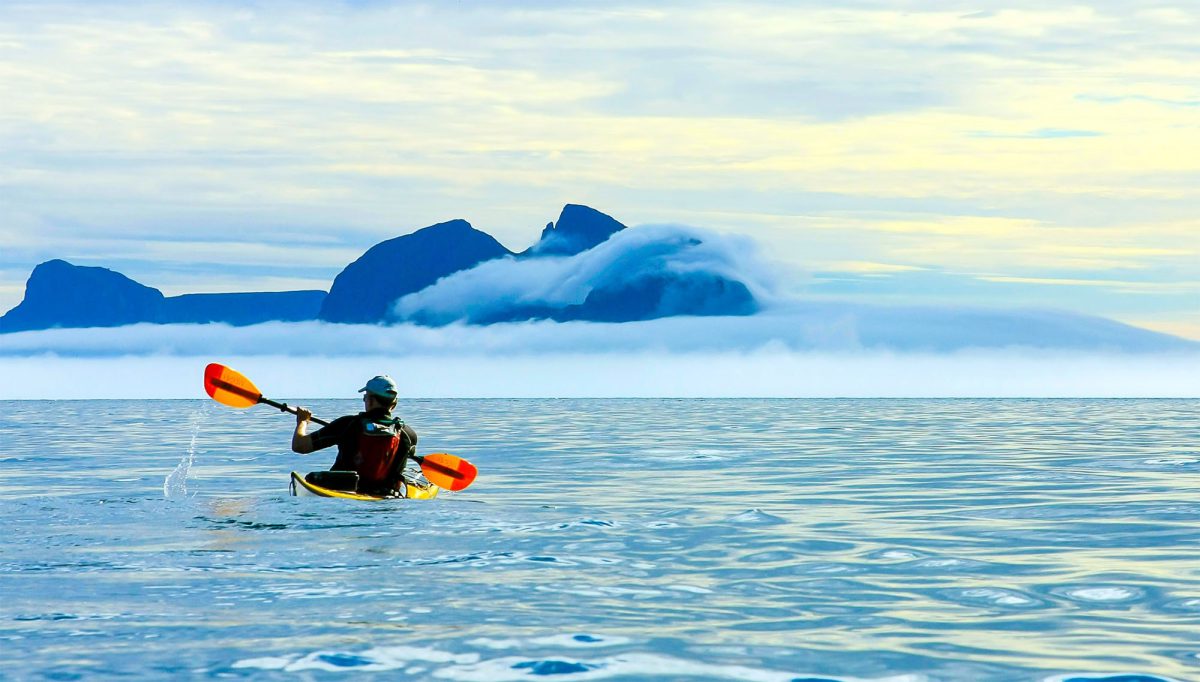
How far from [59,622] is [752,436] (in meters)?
39.3

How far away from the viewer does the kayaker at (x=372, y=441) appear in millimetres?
19703

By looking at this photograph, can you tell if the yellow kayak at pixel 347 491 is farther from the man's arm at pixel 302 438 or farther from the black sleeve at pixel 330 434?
the black sleeve at pixel 330 434

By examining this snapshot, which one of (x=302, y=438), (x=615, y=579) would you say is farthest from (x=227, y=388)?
(x=615, y=579)

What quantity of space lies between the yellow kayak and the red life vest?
29 centimetres

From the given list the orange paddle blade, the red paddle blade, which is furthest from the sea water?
the orange paddle blade

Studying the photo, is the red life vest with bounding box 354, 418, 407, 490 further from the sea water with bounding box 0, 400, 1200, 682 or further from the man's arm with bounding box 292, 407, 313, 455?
the man's arm with bounding box 292, 407, 313, 455

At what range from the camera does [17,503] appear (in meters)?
20.8

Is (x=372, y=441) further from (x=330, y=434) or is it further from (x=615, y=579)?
(x=615, y=579)

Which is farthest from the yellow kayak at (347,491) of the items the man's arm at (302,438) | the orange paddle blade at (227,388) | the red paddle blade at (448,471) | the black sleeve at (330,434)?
the orange paddle blade at (227,388)

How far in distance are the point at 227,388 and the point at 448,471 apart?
4762 millimetres

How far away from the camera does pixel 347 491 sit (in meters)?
19.8

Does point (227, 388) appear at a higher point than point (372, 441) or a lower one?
higher

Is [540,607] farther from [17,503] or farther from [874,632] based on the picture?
[17,503]

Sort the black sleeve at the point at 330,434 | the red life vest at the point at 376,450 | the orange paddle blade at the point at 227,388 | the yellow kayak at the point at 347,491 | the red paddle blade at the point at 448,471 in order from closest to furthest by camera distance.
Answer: the black sleeve at the point at 330,434 < the yellow kayak at the point at 347,491 < the red life vest at the point at 376,450 < the red paddle blade at the point at 448,471 < the orange paddle blade at the point at 227,388
